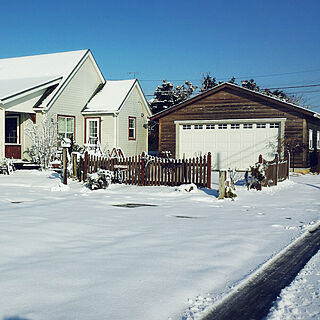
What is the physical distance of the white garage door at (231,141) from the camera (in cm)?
2281

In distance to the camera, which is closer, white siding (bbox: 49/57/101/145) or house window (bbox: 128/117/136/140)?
white siding (bbox: 49/57/101/145)

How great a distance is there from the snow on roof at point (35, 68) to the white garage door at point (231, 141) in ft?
25.9

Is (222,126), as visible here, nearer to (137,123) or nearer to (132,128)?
(132,128)

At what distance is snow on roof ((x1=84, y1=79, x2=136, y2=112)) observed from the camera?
84.9ft

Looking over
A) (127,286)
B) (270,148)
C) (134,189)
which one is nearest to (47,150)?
(134,189)

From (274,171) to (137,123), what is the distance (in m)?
13.9

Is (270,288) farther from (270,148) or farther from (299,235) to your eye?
(270,148)

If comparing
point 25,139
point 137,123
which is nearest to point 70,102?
point 25,139

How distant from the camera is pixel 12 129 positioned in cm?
2334

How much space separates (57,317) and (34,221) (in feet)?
15.7

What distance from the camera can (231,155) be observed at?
23625 millimetres

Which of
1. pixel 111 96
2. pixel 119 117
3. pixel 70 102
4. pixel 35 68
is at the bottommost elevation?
pixel 119 117

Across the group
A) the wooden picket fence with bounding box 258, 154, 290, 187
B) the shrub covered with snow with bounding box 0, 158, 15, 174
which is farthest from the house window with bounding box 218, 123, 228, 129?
the shrub covered with snow with bounding box 0, 158, 15, 174

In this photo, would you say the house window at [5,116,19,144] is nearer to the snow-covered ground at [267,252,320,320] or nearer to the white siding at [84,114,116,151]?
the white siding at [84,114,116,151]
